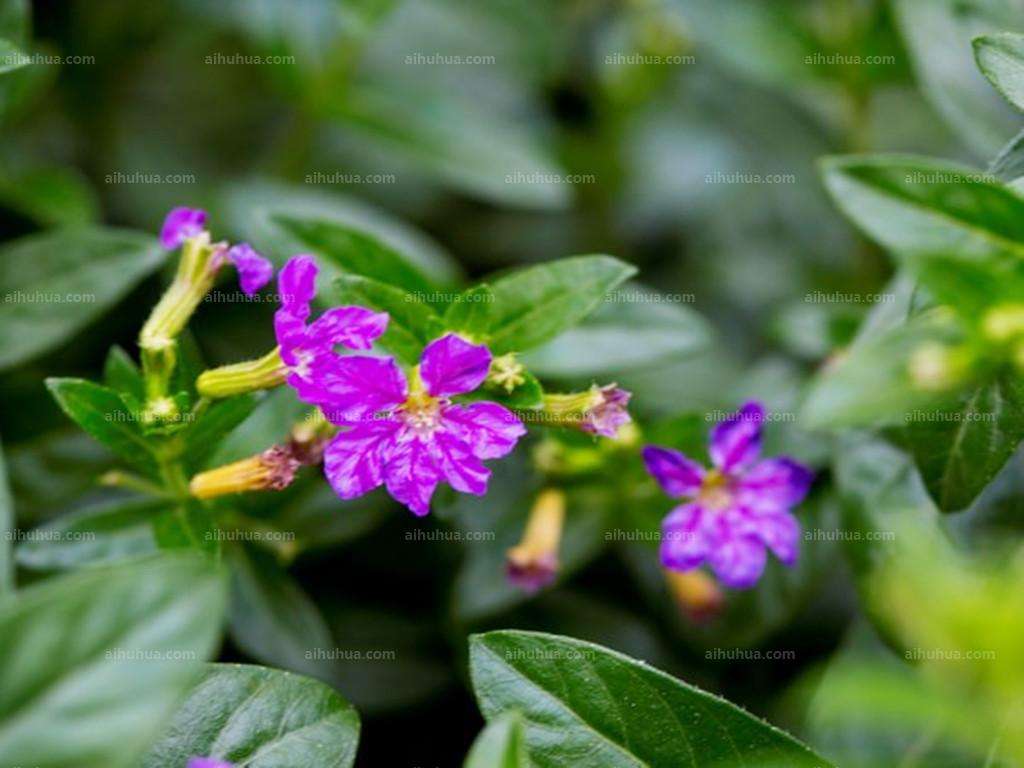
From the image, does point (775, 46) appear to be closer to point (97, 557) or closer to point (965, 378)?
point (965, 378)

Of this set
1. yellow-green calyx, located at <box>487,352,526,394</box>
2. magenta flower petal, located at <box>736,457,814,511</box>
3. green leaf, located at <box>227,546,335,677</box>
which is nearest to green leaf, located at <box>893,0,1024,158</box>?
magenta flower petal, located at <box>736,457,814,511</box>

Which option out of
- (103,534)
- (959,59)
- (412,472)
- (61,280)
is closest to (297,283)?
(412,472)

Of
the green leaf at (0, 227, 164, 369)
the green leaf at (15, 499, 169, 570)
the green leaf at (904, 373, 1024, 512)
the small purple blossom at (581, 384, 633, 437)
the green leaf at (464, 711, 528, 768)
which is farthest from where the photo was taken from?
the green leaf at (0, 227, 164, 369)

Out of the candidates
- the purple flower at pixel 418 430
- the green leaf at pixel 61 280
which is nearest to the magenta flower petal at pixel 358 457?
the purple flower at pixel 418 430

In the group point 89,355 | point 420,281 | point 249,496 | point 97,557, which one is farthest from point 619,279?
point 89,355

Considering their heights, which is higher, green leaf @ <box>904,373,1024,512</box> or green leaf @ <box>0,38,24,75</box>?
green leaf @ <box>0,38,24,75</box>

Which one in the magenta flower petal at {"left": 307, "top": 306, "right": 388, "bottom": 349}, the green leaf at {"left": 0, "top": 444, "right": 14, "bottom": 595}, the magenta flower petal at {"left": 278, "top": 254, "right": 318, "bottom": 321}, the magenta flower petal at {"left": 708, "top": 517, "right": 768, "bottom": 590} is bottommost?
the magenta flower petal at {"left": 708, "top": 517, "right": 768, "bottom": 590}

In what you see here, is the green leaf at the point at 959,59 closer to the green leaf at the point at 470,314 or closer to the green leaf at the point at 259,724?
the green leaf at the point at 470,314

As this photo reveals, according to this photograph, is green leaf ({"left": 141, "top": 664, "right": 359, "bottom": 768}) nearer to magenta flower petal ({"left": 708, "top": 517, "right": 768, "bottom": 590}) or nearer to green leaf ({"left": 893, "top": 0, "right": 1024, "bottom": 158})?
magenta flower petal ({"left": 708, "top": 517, "right": 768, "bottom": 590})
